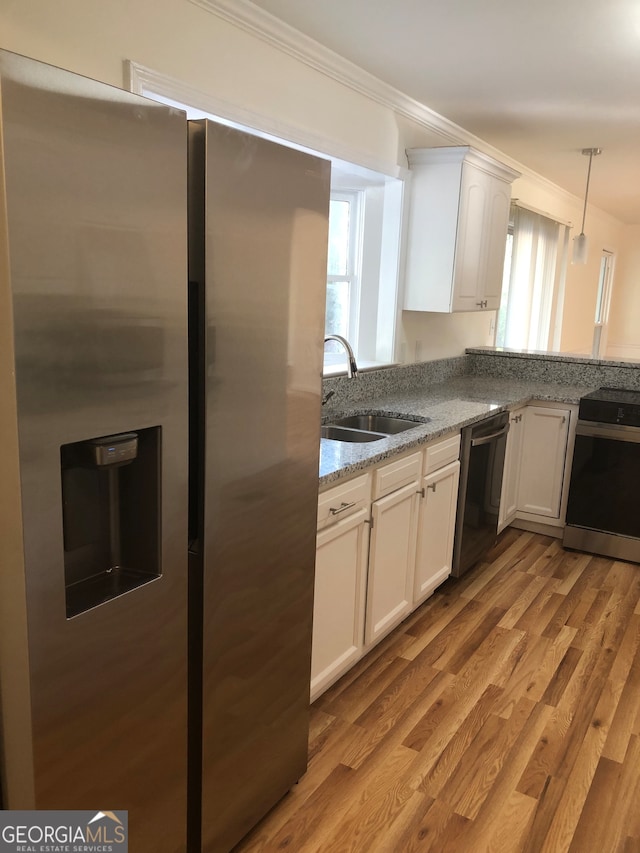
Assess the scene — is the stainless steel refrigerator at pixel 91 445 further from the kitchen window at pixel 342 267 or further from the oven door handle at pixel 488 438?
the kitchen window at pixel 342 267

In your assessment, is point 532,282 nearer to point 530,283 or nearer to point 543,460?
point 530,283

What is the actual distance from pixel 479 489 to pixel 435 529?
491mm

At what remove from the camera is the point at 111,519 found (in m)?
1.34

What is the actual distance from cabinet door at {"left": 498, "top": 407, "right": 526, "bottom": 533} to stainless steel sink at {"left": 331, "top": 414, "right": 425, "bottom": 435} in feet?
3.04

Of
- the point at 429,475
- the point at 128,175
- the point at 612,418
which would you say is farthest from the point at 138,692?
the point at 612,418

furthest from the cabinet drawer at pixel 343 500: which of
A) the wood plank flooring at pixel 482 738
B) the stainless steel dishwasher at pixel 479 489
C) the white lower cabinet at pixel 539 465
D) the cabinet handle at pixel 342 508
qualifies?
the white lower cabinet at pixel 539 465

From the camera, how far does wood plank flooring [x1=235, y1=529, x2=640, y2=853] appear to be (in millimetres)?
1874

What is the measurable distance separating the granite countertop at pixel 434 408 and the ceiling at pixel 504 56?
5.09 feet

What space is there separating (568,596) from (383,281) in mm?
1947

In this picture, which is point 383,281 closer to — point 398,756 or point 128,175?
point 398,756

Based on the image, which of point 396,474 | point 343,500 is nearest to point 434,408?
point 396,474

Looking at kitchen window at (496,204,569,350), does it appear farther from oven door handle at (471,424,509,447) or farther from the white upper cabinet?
oven door handle at (471,424,509,447)

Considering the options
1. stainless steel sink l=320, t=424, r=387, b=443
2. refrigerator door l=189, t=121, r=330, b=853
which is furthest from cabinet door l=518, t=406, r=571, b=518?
refrigerator door l=189, t=121, r=330, b=853

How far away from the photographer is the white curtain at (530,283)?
5855 mm
